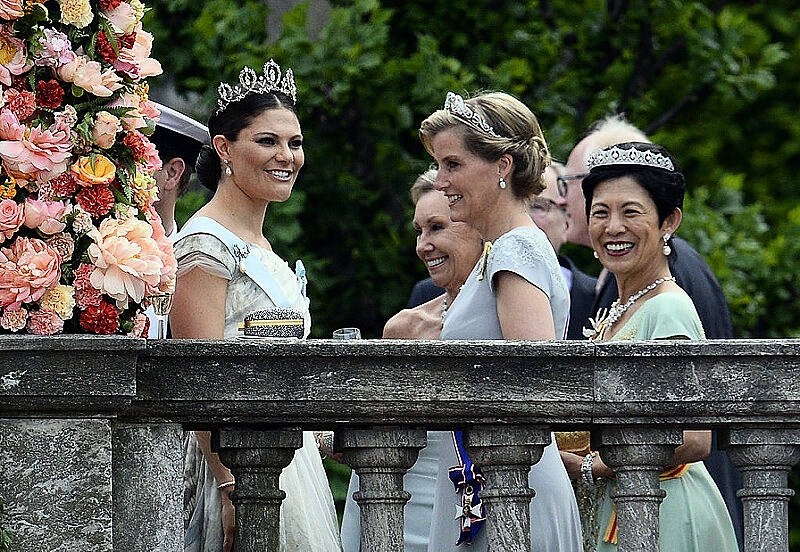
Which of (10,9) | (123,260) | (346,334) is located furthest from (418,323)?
(10,9)

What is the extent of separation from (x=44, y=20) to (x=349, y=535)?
A: 2482 mm

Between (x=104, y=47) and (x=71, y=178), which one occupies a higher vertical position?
(x=104, y=47)

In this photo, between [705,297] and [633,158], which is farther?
[705,297]

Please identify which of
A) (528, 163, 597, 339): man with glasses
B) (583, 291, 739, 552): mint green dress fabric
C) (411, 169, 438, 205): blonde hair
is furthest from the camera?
(528, 163, 597, 339): man with glasses

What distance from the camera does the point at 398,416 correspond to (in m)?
3.28

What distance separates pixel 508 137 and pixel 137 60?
1448 mm

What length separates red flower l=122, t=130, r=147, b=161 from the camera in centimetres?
331

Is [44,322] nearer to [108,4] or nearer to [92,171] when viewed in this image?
[92,171]

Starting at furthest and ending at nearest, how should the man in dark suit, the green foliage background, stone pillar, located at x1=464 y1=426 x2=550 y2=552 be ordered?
the green foliage background → the man in dark suit → stone pillar, located at x1=464 y1=426 x2=550 y2=552

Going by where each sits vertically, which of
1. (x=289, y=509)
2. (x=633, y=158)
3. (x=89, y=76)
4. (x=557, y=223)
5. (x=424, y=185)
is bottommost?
(x=289, y=509)

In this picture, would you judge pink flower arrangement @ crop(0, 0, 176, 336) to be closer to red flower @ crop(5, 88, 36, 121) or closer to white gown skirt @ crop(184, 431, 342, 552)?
red flower @ crop(5, 88, 36, 121)

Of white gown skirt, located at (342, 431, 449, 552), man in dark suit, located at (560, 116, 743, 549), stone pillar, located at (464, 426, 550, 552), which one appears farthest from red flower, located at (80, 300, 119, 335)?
man in dark suit, located at (560, 116, 743, 549)

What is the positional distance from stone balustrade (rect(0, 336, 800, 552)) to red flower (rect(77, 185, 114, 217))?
332 mm

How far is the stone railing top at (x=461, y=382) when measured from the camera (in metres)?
3.19
